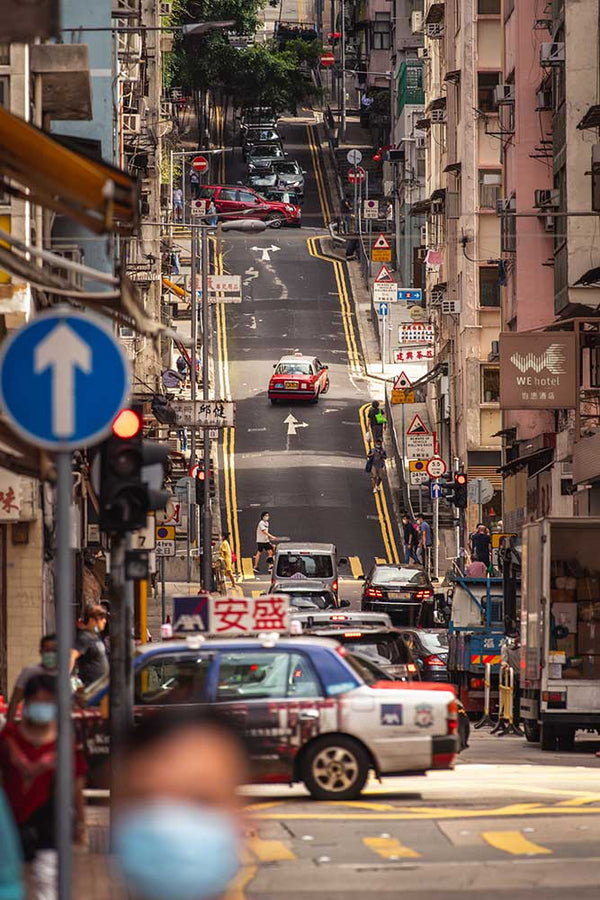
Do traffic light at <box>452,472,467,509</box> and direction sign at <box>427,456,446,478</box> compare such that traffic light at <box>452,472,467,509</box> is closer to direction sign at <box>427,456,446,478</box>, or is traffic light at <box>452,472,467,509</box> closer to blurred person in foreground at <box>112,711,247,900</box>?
direction sign at <box>427,456,446,478</box>

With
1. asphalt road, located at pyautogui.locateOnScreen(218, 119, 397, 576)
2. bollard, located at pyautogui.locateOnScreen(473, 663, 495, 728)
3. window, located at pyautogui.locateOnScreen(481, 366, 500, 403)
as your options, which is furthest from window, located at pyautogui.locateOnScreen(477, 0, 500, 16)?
bollard, located at pyautogui.locateOnScreen(473, 663, 495, 728)

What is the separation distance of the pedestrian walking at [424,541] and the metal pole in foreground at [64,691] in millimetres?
42958

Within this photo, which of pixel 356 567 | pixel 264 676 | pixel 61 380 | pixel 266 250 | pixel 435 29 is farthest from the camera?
pixel 266 250

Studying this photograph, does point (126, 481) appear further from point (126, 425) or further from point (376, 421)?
point (376, 421)

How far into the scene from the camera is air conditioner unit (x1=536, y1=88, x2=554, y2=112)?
152ft

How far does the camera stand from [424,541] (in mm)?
52906

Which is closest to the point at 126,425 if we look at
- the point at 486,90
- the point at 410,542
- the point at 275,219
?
the point at 410,542

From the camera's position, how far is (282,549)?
48.0 meters

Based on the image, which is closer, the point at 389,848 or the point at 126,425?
the point at 126,425

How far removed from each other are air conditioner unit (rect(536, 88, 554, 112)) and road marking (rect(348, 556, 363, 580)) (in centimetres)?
1286

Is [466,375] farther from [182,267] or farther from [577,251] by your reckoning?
[182,267]

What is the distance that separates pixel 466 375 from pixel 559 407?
2211 centimetres

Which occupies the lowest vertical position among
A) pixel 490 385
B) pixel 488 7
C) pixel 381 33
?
pixel 490 385

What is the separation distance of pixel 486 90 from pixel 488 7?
8.54ft
